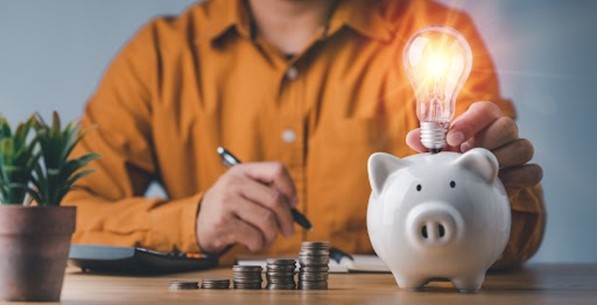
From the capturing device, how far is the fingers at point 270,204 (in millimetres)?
1494

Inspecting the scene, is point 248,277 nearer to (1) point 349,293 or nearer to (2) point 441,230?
(1) point 349,293

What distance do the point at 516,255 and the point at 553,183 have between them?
0.82m

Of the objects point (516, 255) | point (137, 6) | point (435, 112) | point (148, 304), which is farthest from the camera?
point (137, 6)

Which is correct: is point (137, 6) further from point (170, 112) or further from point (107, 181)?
point (107, 181)

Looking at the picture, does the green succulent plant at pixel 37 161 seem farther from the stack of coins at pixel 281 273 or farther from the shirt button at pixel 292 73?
the shirt button at pixel 292 73

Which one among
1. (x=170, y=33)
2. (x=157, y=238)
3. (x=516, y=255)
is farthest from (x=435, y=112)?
(x=170, y=33)

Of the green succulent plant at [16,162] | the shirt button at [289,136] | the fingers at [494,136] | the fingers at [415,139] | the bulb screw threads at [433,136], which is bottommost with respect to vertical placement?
the green succulent plant at [16,162]

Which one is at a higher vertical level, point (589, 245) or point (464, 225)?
point (589, 245)

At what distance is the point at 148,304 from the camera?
0.85m

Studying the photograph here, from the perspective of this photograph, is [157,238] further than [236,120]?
No

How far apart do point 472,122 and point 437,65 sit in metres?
0.08

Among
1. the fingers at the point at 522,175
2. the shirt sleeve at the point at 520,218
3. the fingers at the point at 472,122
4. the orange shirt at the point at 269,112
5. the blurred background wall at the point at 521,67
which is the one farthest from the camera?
the blurred background wall at the point at 521,67

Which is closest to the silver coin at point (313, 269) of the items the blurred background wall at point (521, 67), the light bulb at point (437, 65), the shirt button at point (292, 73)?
the light bulb at point (437, 65)

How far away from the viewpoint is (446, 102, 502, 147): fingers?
104cm
